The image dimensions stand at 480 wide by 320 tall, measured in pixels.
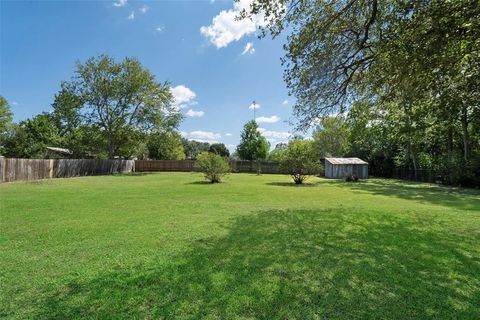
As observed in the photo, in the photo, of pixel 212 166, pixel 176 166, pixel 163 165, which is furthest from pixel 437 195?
pixel 163 165

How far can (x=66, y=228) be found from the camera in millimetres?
5777

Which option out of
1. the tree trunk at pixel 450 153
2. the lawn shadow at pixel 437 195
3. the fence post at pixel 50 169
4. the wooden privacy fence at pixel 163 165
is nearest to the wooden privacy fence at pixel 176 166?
the wooden privacy fence at pixel 163 165

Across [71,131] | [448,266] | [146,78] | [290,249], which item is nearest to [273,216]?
[290,249]

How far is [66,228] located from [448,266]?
650 centimetres

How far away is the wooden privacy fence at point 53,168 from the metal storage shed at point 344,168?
22468 mm

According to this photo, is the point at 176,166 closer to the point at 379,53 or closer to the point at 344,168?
the point at 344,168

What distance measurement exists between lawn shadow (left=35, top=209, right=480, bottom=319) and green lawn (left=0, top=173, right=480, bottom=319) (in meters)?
0.01

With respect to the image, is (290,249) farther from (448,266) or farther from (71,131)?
(71,131)

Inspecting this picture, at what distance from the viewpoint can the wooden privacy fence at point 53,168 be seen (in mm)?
17305

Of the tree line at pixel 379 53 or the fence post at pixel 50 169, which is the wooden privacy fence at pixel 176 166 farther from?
the tree line at pixel 379 53

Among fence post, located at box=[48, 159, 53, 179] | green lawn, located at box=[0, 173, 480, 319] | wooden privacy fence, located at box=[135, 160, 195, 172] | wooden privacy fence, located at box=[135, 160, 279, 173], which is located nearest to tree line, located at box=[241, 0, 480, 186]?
green lawn, located at box=[0, 173, 480, 319]

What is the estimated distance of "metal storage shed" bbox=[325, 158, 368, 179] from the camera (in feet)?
91.6

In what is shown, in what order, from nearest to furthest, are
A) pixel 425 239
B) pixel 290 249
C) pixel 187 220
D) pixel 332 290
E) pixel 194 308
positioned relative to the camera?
1. pixel 194 308
2. pixel 332 290
3. pixel 290 249
4. pixel 425 239
5. pixel 187 220

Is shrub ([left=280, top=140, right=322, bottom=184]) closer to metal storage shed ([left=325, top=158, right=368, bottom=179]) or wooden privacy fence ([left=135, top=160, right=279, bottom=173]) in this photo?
metal storage shed ([left=325, top=158, right=368, bottom=179])
